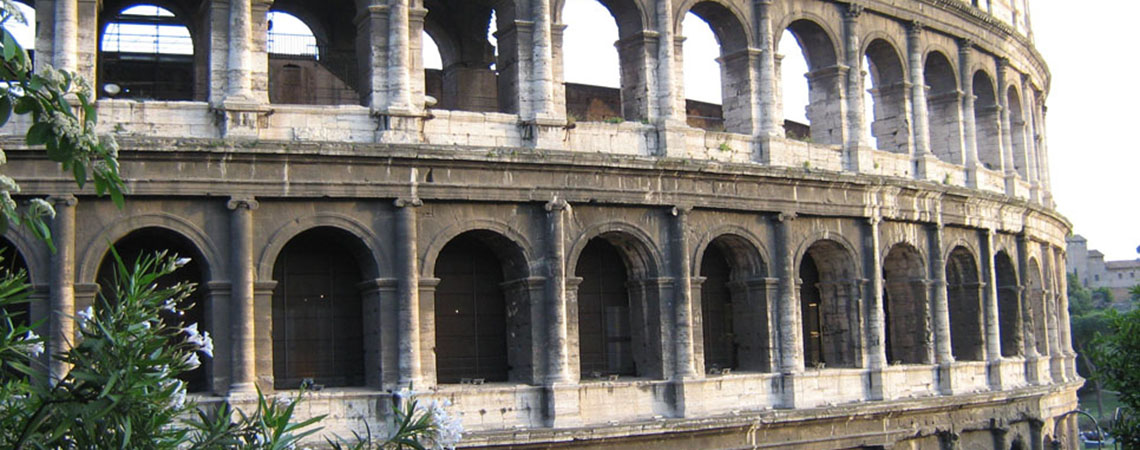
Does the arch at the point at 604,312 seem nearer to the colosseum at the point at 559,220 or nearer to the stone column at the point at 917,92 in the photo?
the colosseum at the point at 559,220

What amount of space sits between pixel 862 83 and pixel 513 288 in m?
8.10

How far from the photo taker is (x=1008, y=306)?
89.1 ft

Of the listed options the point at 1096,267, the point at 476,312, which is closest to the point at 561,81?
the point at 476,312

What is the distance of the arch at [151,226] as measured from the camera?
53.1 ft

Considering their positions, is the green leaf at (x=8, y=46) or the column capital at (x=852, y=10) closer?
the green leaf at (x=8, y=46)

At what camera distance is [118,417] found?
6.59m

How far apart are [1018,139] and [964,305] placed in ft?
17.8

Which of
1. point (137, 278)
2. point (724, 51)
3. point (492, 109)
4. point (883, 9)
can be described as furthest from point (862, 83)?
point (137, 278)

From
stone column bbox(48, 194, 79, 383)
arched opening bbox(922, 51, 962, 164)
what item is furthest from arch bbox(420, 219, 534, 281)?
arched opening bbox(922, 51, 962, 164)

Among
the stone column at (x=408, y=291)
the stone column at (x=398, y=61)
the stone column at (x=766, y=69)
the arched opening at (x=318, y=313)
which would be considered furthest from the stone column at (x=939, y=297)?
the arched opening at (x=318, y=313)

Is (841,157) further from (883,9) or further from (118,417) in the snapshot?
(118,417)

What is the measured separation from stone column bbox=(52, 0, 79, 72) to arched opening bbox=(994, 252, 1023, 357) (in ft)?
60.5

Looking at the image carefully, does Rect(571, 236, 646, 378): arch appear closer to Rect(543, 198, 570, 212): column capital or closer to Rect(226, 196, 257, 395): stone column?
Rect(543, 198, 570, 212): column capital

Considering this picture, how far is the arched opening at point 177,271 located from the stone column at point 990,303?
49.7ft
